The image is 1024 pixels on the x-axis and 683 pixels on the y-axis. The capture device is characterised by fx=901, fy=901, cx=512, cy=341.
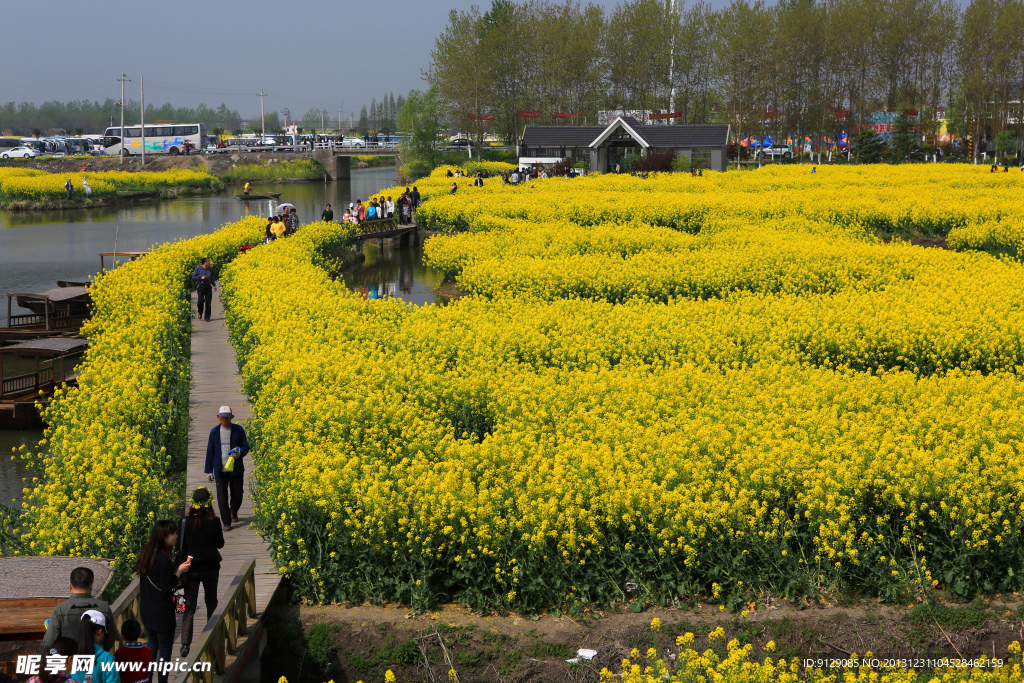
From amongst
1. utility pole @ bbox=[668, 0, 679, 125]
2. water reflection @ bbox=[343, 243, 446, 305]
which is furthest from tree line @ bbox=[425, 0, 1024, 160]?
water reflection @ bbox=[343, 243, 446, 305]

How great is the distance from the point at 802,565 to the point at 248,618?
22.0 ft

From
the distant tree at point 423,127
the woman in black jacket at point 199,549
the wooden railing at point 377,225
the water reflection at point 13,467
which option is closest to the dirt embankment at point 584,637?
the woman in black jacket at point 199,549

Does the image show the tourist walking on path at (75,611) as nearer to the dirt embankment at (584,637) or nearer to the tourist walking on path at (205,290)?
the dirt embankment at (584,637)

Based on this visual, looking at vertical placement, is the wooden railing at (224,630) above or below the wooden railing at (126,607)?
below

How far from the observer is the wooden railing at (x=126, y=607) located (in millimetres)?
8812

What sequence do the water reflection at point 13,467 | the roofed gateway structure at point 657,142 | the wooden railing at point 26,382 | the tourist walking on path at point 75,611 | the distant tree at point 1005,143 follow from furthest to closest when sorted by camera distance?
the distant tree at point 1005,143
the roofed gateway structure at point 657,142
the wooden railing at point 26,382
the water reflection at point 13,467
the tourist walking on path at point 75,611

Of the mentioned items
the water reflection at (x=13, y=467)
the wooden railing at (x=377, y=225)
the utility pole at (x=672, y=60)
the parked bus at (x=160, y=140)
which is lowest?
the water reflection at (x=13, y=467)

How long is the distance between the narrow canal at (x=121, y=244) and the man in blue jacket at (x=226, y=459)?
18.9ft

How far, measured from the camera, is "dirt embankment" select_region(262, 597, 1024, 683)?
10047 millimetres

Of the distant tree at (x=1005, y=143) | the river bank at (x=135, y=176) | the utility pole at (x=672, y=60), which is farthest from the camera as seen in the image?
the utility pole at (x=672, y=60)

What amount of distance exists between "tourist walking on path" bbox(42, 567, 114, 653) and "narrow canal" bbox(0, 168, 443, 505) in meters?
9.61

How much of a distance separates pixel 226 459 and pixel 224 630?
12.4ft

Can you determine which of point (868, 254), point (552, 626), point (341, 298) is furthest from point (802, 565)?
point (868, 254)

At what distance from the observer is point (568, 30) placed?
114375 millimetres
